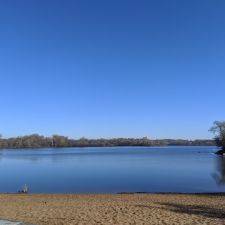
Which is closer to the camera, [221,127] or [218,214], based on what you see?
[218,214]

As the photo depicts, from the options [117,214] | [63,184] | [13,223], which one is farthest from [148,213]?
[63,184]

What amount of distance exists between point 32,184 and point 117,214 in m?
23.2

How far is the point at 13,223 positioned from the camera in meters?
10.3

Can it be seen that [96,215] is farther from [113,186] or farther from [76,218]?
[113,186]

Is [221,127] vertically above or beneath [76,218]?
above

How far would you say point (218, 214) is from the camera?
15016 mm

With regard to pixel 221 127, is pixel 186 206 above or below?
below

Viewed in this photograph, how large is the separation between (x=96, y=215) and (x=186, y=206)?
497 cm

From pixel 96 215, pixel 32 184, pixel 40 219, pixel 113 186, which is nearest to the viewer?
pixel 40 219

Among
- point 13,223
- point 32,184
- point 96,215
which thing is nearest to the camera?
point 13,223

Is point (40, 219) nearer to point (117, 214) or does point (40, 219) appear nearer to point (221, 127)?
point (117, 214)

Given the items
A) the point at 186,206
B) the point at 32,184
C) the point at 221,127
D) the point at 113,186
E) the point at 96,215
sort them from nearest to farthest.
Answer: the point at 96,215, the point at 186,206, the point at 113,186, the point at 32,184, the point at 221,127

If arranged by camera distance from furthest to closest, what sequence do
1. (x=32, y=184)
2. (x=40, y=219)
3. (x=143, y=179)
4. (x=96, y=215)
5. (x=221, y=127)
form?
(x=221, y=127), (x=143, y=179), (x=32, y=184), (x=96, y=215), (x=40, y=219)

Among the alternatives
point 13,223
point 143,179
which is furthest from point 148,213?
point 143,179
